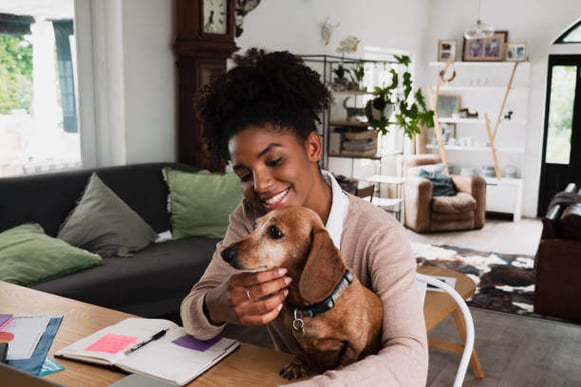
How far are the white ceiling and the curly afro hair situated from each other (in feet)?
9.12

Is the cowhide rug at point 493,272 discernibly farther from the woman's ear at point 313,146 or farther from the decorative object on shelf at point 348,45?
the woman's ear at point 313,146

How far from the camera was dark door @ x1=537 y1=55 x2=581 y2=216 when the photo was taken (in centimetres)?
731

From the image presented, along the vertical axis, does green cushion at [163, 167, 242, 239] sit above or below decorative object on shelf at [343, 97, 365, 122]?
below

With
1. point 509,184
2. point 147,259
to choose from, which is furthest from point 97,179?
point 509,184

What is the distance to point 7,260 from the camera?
266 cm

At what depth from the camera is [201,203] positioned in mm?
3730

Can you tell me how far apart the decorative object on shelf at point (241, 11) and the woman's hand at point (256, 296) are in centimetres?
368

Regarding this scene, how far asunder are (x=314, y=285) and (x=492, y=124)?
7.32 m

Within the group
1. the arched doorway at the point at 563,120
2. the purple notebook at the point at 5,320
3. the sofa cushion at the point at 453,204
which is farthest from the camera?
the arched doorway at the point at 563,120

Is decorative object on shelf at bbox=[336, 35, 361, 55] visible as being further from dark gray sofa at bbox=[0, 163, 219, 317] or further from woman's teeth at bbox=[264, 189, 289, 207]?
woman's teeth at bbox=[264, 189, 289, 207]

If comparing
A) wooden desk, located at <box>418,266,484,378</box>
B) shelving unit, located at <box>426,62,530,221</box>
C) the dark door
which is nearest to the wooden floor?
Answer: wooden desk, located at <box>418,266,484,378</box>

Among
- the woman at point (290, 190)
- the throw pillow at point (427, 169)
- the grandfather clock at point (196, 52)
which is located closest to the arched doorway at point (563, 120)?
the throw pillow at point (427, 169)

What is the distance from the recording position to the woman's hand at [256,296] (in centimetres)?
107

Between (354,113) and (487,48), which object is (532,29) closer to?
(487,48)
